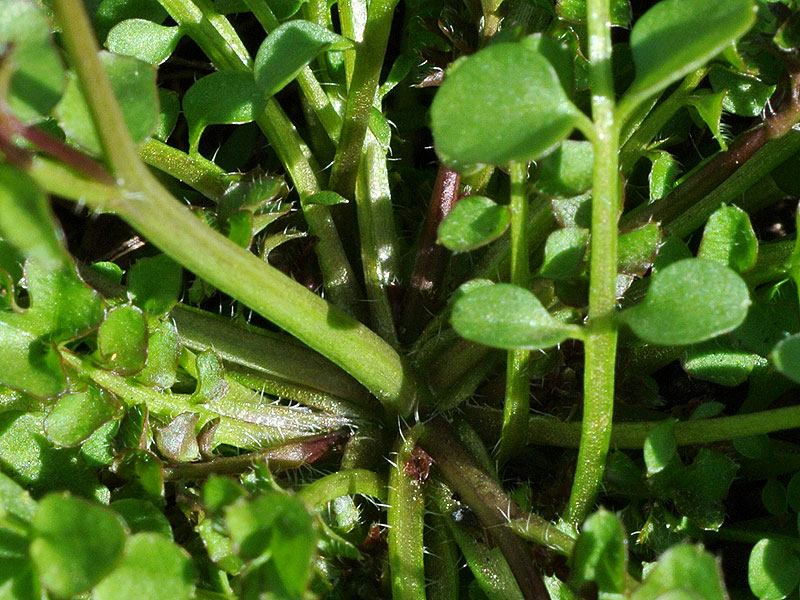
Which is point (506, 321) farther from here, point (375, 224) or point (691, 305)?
point (375, 224)

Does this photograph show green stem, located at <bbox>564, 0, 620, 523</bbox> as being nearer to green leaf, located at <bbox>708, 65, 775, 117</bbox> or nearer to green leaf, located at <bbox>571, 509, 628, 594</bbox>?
green leaf, located at <bbox>571, 509, 628, 594</bbox>

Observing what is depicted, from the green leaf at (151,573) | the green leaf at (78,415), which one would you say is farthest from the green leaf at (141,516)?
the green leaf at (151,573)

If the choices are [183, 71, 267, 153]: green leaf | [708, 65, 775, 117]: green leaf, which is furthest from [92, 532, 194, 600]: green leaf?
[708, 65, 775, 117]: green leaf

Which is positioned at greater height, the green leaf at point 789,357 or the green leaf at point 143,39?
the green leaf at point 143,39

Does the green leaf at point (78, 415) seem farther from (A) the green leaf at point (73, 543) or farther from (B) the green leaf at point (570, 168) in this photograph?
(B) the green leaf at point (570, 168)

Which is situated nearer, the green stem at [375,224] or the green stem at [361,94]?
the green stem at [361,94]

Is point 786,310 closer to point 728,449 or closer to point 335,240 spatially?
point 728,449

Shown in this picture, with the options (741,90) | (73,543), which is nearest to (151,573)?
(73,543)
